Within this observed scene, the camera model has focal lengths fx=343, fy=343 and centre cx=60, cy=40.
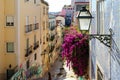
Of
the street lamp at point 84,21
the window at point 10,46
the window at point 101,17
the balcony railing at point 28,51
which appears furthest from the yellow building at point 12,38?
the street lamp at point 84,21

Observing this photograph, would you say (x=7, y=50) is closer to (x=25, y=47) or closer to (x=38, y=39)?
(x=25, y=47)

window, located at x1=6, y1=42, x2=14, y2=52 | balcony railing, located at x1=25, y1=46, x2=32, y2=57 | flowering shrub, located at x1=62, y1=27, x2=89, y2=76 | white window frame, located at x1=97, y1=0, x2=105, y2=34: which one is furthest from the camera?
balcony railing, located at x1=25, y1=46, x2=32, y2=57

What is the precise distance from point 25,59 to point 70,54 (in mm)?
16125

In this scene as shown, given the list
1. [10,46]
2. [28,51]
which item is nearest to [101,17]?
[10,46]

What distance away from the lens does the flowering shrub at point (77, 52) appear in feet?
51.4

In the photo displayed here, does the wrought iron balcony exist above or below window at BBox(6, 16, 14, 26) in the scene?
below

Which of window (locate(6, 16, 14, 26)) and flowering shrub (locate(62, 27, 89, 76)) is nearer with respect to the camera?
flowering shrub (locate(62, 27, 89, 76))

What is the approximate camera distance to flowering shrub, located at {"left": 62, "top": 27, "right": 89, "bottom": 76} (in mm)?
15672

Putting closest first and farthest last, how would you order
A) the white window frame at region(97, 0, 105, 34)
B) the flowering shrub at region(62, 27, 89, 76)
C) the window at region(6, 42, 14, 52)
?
the white window frame at region(97, 0, 105, 34) → the flowering shrub at region(62, 27, 89, 76) → the window at region(6, 42, 14, 52)

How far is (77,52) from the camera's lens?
15.7 metres

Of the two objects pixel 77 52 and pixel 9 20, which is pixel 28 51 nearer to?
pixel 9 20

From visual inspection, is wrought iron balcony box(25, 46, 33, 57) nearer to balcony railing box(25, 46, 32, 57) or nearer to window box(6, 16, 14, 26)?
balcony railing box(25, 46, 32, 57)

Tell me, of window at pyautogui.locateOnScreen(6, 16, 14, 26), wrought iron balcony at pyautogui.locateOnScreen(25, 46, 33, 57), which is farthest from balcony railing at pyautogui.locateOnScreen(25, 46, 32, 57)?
window at pyautogui.locateOnScreen(6, 16, 14, 26)

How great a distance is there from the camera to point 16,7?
28703mm
